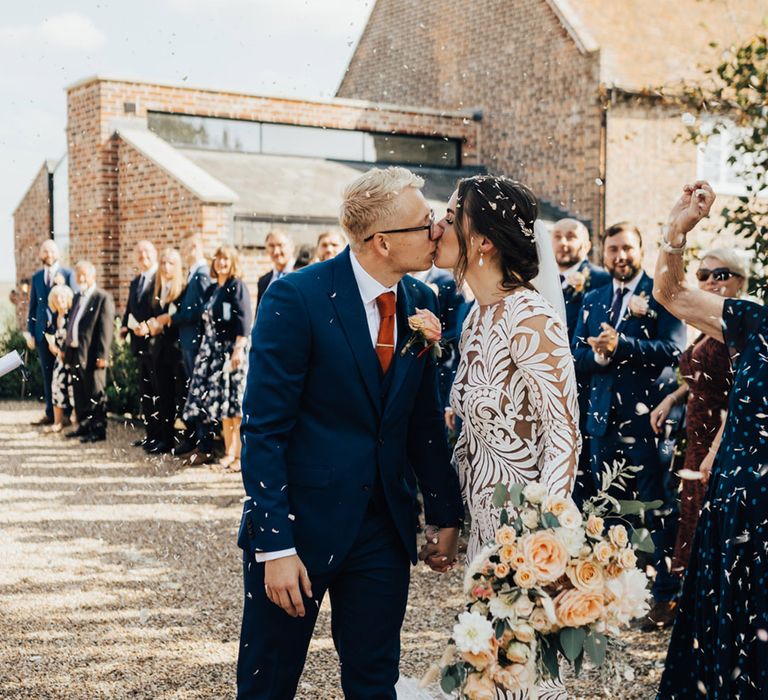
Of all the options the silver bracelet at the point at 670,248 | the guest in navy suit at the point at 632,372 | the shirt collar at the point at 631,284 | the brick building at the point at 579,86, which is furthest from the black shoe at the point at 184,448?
the brick building at the point at 579,86

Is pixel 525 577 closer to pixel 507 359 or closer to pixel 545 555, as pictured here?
pixel 545 555

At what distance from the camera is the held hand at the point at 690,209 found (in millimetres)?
2916

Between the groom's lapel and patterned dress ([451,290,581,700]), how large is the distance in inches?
13.2

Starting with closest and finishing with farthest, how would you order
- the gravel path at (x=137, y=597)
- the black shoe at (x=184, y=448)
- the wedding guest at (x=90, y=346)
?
the gravel path at (x=137, y=597) → the black shoe at (x=184, y=448) → the wedding guest at (x=90, y=346)

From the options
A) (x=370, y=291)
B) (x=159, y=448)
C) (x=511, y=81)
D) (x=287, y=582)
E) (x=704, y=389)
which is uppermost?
(x=511, y=81)

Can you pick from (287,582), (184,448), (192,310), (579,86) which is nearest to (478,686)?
(287,582)

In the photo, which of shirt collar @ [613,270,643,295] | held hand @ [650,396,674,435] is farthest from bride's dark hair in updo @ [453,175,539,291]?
shirt collar @ [613,270,643,295]

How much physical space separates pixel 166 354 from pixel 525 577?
8.31m

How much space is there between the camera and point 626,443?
5.46m

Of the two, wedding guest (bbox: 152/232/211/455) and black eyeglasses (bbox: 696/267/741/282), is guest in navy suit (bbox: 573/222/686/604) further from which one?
wedding guest (bbox: 152/232/211/455)

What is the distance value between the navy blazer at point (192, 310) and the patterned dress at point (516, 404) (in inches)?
273

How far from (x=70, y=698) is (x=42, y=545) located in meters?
2.93

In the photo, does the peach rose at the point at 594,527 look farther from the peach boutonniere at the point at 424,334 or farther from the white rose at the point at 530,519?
the peach boutonniere at the point at 424,334

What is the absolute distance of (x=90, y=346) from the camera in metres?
11.0
